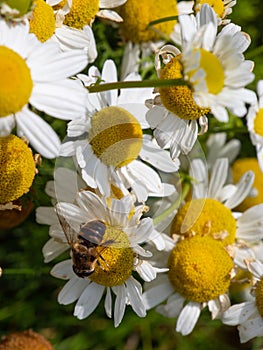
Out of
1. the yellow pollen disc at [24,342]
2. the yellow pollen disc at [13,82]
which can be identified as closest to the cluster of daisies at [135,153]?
the yellow pollen disc at [13,82]

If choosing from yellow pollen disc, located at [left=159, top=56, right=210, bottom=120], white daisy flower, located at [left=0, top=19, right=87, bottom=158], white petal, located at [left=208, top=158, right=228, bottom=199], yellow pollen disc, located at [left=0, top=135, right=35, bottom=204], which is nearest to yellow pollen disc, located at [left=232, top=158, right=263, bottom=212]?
white petal, located at [left=208, top=158, right=228, bottom=199]

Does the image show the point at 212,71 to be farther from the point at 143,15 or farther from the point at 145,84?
the point at 143,15

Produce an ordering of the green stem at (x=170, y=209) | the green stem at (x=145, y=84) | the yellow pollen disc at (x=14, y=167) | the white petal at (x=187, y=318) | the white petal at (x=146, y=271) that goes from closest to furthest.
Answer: the green stem at (x=145, y=84) < the yellow pollen disc at (x=14, y=167) < the white petal at (x=146, y=271) < the green stem at (x=170, y=209) < the white petal at (x=187, y=318)

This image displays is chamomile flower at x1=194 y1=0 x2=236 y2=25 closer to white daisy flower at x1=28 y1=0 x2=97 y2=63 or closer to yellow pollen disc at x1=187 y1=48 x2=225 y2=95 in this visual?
white daisy flower at x1=28 y1=0 x2=97 y2=63

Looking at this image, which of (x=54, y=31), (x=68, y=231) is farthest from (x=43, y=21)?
(x=68, y=231)

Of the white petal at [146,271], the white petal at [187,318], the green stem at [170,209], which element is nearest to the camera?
the white petal at [146,271]

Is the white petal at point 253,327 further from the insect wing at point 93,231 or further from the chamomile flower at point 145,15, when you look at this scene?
the chamomile flower at point 145,15
